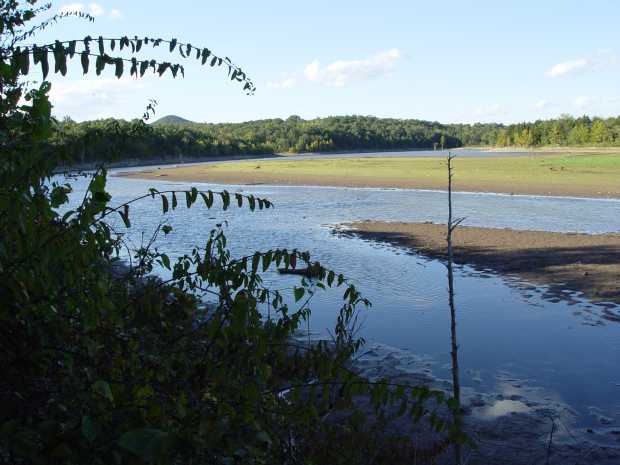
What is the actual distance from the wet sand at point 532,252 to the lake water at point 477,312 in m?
0.84

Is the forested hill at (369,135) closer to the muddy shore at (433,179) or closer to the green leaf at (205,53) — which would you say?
the muddy shore at (433,179)

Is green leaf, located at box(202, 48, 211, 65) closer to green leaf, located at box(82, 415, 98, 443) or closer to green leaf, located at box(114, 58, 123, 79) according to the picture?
green leaf, located at box(114, 58, 123, 79)

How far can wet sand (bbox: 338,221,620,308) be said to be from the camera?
16.4 meters

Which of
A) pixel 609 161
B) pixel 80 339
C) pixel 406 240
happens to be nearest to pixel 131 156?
pixel 80 339

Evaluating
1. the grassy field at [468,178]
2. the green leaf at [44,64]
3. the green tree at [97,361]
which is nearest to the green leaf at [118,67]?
the green tree at [97,361]

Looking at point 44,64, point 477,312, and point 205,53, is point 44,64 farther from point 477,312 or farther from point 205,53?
point 477,312

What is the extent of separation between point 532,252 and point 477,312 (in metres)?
7.19

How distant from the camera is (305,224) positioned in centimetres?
2855

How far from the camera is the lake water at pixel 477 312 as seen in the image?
399 inches

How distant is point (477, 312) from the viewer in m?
14.2

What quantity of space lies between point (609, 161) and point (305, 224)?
4494 cm

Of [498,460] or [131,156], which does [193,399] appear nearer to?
[131,156]

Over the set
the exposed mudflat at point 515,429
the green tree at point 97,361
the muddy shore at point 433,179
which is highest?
the green tree at point 97,361

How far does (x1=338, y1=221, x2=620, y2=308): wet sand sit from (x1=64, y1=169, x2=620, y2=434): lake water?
84 centimetres
